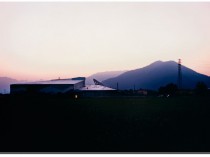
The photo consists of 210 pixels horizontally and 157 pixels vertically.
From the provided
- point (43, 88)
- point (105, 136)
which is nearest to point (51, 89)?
point (43, 88)

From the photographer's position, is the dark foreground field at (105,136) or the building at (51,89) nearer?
the dark foreground field at (105,136)

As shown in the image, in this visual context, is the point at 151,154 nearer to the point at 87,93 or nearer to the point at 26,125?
the point at 26,125

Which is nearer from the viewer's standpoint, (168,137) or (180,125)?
(168,137)

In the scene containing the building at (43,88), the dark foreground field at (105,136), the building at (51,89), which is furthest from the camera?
the building at (43,88)

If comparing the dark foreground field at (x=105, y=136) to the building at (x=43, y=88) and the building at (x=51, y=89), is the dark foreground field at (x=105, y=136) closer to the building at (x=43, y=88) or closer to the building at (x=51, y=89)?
the building at (x=51, y=89)

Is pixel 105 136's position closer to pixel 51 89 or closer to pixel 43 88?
pixel 51 89

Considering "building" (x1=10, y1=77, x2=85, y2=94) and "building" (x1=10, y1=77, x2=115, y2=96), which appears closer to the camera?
"building" (x1=10, y1=77, x2=115, y2=96)

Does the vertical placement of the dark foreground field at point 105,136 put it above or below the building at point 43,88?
below

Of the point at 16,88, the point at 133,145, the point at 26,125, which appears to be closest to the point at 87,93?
the point at 16,88

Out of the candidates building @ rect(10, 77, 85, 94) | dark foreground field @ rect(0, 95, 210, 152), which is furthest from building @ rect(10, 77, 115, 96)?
dark foreground field @ rect(0, 95, 210, 152)

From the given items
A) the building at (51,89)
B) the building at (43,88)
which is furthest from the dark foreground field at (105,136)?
the building at (43,88)

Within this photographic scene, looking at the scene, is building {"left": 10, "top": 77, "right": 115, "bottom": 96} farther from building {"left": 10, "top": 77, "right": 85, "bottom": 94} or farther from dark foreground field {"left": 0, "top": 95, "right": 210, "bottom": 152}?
dark foreground field {"left": 0, "top": 95, "right": 210, "bottom": 152}

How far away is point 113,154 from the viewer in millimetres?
9055

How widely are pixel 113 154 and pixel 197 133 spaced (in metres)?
4.44
